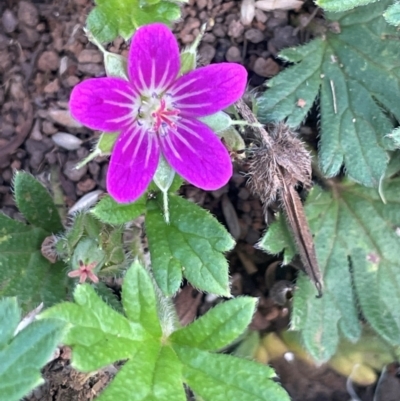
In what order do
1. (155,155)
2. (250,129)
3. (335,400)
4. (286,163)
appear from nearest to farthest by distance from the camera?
(155,155)
(286,163)
(250,129)
(335,400)

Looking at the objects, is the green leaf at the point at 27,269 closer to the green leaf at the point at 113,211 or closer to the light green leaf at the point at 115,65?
the green leaf at the point at 113,211

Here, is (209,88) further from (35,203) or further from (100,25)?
(35,203)

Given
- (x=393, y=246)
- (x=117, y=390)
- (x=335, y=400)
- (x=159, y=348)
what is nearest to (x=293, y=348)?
(x=335, y=400)

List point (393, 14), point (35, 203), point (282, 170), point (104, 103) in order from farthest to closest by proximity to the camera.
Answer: point (35, 203) < point (282, 170) < point (393, 14) < point (104, 103)

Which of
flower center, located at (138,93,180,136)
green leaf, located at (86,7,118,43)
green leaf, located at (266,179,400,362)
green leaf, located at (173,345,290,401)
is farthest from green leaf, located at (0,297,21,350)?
green leaf, located at (266,179,400,362)

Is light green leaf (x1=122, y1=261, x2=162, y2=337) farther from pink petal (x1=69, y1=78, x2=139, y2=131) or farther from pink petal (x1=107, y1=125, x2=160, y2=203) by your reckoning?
pink petal (x1=69, y1=78, x2=139, y2=131)

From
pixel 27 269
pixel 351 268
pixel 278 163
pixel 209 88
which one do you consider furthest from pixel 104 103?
pixel 351 268

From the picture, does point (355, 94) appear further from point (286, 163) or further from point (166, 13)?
point (166, 13)
